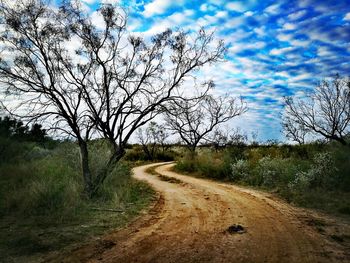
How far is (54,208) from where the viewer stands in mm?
11133

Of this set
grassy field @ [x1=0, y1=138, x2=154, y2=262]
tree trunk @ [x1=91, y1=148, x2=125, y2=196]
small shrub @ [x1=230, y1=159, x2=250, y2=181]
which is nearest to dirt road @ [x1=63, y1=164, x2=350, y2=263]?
grassy field @ [x1=0, y1=138, x2=154, y2=262]

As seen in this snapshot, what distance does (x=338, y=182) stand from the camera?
15891 millimetres

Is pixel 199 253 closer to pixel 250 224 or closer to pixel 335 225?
Answer: pixel 250 224

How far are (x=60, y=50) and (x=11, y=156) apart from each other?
869 centimetres

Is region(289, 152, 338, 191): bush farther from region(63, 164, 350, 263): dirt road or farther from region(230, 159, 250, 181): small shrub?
region(230, 159, 250, 181): small shrub

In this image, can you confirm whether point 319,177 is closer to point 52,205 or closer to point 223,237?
point 223,237

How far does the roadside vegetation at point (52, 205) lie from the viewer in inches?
323

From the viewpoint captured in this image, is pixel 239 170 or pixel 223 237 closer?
pixel 223 237

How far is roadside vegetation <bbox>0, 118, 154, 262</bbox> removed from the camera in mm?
8211

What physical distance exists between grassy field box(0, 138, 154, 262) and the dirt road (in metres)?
0.74

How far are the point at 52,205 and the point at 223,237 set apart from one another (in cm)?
545

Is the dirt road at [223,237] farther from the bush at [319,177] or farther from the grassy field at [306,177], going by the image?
the bush at [319,177]

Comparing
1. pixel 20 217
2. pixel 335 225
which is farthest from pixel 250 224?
pixel 20 217

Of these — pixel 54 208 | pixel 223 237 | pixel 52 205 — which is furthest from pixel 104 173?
pixel 223 237
